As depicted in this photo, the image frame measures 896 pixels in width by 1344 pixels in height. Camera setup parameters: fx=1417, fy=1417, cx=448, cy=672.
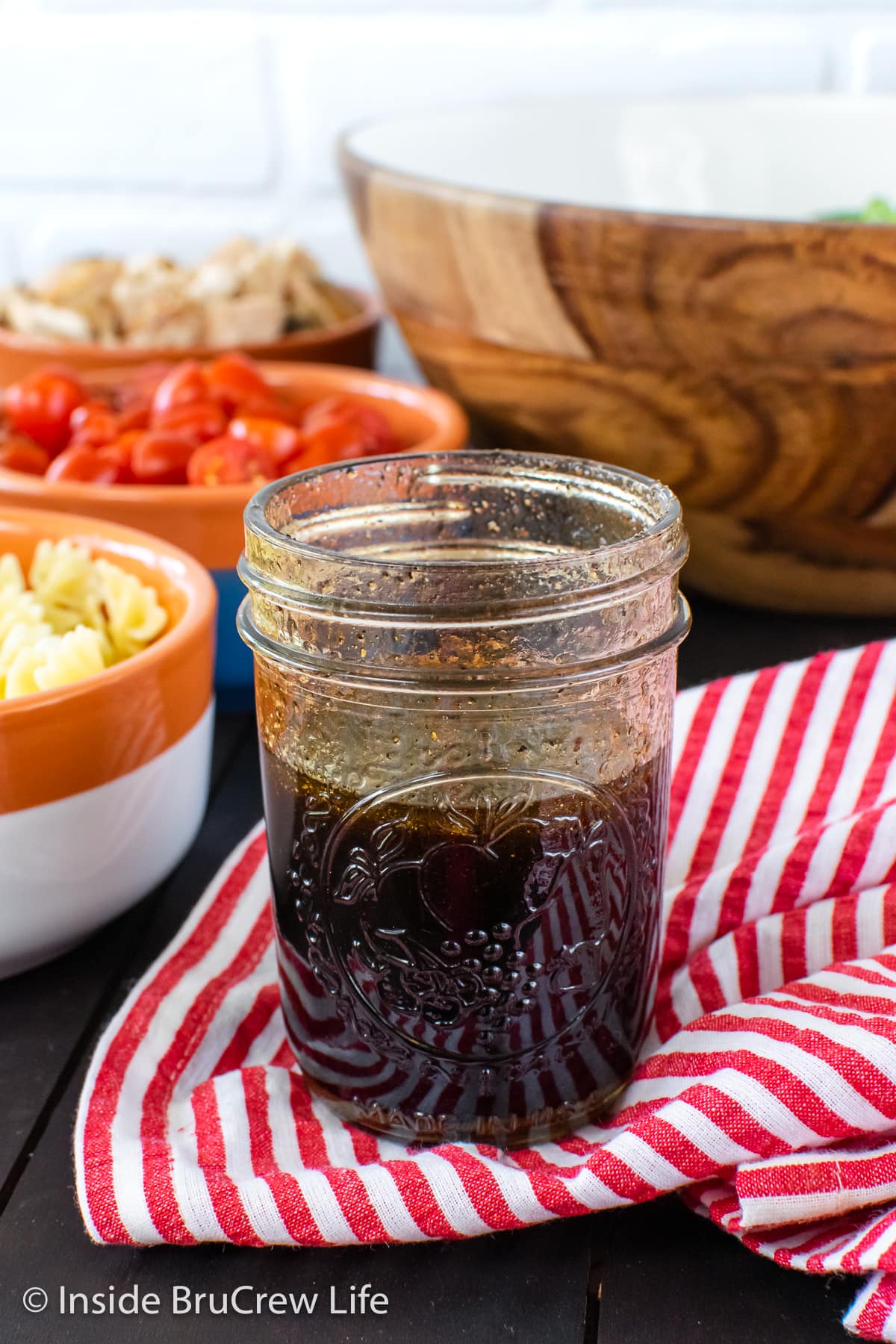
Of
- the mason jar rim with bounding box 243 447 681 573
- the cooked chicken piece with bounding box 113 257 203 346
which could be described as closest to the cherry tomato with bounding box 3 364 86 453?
the cooked chicken piece with bounding box 113 257 203 346

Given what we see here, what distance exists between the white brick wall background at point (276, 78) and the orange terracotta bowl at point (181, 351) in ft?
0.95

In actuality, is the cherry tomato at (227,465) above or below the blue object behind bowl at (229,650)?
above

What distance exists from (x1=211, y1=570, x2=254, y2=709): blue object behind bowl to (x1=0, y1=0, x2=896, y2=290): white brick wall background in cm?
79

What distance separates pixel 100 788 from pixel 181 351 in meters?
0.64

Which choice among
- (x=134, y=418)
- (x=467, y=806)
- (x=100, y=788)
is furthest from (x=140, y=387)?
(x=467, y=806)

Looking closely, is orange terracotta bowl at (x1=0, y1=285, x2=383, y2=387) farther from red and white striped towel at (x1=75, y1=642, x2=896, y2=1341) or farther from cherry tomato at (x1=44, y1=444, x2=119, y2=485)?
red and white striped towel at (x1=75, y1=642, x2=896, y2=1341)

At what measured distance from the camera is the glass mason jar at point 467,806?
1.50ft

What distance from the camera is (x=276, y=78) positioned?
1.48 meters

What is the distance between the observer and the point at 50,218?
1585 millimetres

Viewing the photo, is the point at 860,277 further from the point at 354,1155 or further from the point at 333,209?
the point at 333,209

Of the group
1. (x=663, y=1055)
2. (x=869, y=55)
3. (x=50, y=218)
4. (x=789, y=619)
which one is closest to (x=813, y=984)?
(x=663, y=1055)

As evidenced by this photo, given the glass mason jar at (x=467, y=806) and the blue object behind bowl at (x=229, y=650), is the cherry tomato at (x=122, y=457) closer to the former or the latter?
the blue object behind bowl at (x=229, y=650)

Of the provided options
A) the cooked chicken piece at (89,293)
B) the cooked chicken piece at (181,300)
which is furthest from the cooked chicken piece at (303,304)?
the cooked chicken piece at (89,293)

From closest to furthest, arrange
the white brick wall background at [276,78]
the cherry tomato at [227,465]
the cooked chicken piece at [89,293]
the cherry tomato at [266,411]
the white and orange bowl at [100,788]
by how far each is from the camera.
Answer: the white and orange bowl at [100,788], the cherry tomato at [227,465], the cherry tomato at [266,411], the cooked chicken piece at [89,293], the white brick wall background at [276,78]
